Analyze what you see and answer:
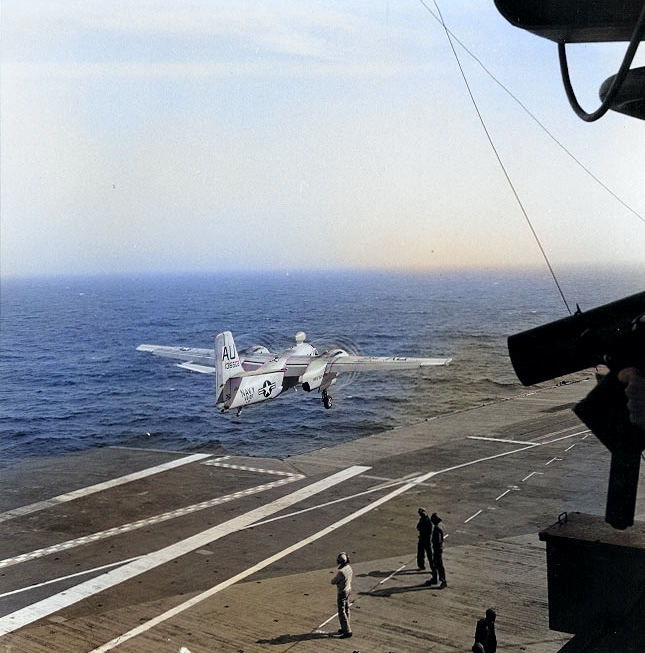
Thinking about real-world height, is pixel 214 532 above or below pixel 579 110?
below

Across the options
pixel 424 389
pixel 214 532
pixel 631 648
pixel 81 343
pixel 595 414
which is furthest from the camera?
pixel 81 343

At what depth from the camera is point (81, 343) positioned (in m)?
89.6

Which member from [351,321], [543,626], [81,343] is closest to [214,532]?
[543,626]

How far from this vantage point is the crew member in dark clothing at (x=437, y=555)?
14.8m

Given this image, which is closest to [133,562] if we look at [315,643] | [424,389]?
[315,643]

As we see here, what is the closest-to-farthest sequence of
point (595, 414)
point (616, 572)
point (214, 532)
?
point (595, 414) < point (616, 572) < point (214, 532)

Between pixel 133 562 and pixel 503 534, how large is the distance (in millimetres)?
9842

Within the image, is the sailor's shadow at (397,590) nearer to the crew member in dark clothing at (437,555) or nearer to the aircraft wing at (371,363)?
the crew member in dark clothing at (437,555)

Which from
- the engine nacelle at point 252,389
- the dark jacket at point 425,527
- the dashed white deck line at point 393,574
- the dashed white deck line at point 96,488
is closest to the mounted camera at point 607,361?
the dark jacket at point 425,527

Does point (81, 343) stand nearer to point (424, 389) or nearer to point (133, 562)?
point (424, 389)

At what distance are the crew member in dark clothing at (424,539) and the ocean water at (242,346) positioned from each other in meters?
17.8

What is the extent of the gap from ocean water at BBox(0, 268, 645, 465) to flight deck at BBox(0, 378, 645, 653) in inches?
315

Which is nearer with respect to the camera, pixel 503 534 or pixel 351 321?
pixel 503 534

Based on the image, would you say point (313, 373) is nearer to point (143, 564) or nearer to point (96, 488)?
point (96, 488)
